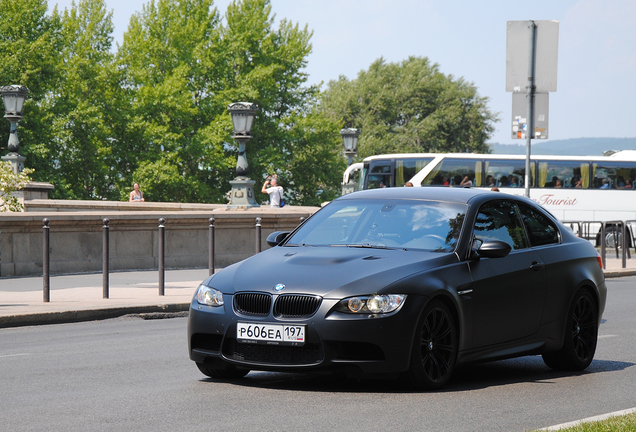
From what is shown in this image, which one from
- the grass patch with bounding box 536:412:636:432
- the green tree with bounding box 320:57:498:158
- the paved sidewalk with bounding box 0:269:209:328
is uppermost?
the green tree with bounding box 320:57:498:158

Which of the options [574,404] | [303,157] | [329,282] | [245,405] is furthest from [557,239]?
[303,157]

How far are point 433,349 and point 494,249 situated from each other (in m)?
0.87

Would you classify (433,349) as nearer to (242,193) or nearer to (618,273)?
(618,273)

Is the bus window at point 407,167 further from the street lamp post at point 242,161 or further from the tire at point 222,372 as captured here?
the tire at point 222,372

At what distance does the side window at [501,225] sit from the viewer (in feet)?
23.5

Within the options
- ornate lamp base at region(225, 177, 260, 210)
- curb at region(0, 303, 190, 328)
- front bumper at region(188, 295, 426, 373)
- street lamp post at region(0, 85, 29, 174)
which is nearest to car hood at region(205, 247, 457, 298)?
front bumper at region(188, 295, 426, 373)

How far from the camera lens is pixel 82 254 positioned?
1750cm

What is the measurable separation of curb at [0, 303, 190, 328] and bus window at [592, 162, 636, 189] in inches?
1118

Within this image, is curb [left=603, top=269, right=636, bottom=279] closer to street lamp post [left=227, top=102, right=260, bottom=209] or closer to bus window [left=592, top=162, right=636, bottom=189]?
street lamp post [left=227, top=102, right=260, bottom=209]

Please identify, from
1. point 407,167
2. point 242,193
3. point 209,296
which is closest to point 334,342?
point 209,296

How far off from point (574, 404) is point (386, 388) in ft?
4.07

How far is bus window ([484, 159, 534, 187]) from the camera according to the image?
38312 mm

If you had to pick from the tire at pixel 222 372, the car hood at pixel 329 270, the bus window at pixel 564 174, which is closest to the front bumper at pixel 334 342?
the car hood at pixel 329 270

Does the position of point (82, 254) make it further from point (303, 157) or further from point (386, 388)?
point (303, 157)
